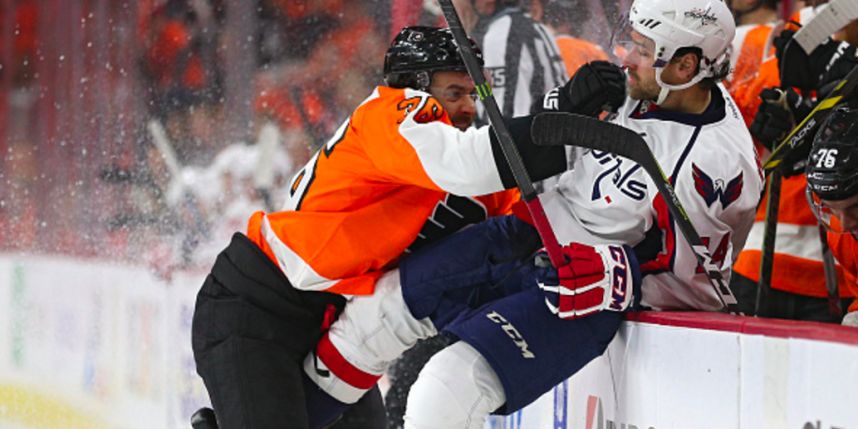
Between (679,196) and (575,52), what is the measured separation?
1486mm

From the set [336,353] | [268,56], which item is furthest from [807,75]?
[268,56]

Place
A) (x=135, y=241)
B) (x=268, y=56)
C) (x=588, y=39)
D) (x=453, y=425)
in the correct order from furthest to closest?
(x=135, y=241)
(x=268, y=56)
(x=588, y=39)
(x=453, y=425)

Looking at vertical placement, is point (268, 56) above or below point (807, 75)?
above

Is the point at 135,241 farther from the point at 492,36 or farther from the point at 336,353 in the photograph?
the point at 336,353

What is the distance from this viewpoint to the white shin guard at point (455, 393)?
1.93 meters

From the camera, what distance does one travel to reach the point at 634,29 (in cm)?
216

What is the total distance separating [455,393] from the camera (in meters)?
1.93

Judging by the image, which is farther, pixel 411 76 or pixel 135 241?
pixel 135 241

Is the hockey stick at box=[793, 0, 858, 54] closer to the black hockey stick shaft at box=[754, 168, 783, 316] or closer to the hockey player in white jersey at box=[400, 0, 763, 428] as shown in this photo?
the black hockey stick shaft at box=[754, 168, 783, 316]

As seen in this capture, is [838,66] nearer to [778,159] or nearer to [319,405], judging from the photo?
[778,159]

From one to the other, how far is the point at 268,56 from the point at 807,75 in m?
2.12

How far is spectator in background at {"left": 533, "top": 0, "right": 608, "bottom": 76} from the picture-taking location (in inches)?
135

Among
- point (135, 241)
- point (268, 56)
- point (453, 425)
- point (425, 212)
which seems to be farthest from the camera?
point (135, 241)

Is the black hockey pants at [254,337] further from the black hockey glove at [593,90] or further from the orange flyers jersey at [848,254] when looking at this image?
the orange flyers jersey at [848,254]
